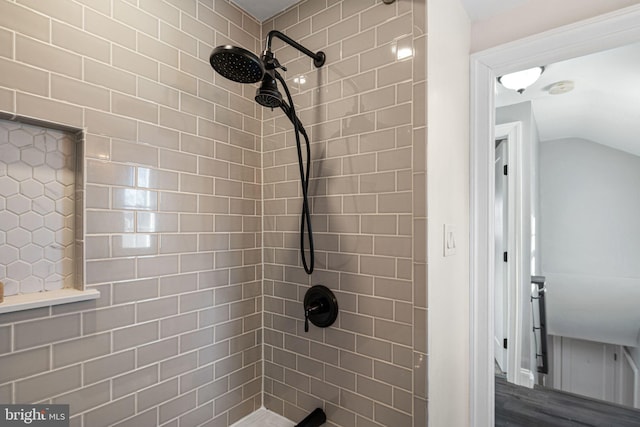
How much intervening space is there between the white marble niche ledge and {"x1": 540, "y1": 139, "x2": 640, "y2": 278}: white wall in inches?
181

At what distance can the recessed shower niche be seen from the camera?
81cm

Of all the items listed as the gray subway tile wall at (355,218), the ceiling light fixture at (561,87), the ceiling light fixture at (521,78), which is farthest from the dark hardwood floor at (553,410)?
the ceiling light fixture at (561,87)

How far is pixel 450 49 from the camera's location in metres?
1.19

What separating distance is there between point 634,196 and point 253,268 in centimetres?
434

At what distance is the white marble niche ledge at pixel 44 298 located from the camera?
770mm

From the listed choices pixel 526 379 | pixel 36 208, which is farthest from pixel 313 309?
pixel 526 379

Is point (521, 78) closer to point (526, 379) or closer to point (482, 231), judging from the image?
point (482, 231)

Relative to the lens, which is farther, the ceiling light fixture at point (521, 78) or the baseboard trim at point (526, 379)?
the baseboard trim at point (526, 379)

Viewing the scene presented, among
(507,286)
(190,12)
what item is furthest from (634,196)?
(190,12)

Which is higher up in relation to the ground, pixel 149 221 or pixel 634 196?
pixel 634 196

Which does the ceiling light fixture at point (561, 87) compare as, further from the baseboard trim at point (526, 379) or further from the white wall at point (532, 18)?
the baseboard trim at point (526, 379)

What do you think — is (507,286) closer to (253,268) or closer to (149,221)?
(253,268)

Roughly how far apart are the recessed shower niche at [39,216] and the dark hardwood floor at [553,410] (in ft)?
8.41

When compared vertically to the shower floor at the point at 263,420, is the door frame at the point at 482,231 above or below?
above
